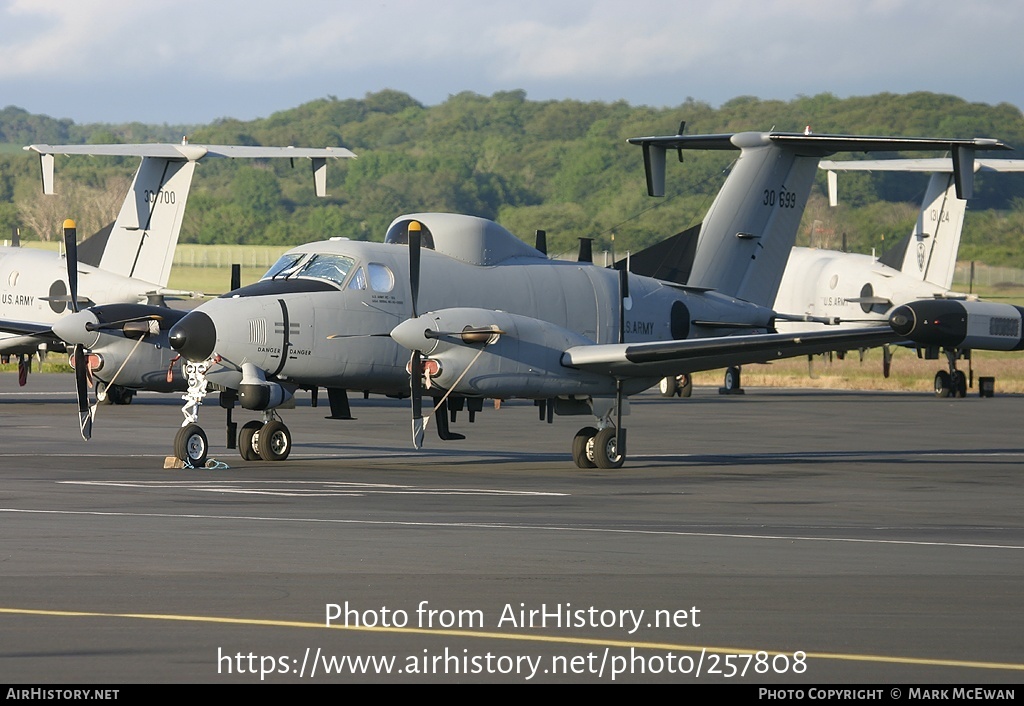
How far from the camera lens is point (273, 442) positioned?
922 inches

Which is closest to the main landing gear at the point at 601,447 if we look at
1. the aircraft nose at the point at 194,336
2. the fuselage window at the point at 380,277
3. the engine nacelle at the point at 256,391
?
the fuselage window at the point at 380,277

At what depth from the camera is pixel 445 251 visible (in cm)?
2473

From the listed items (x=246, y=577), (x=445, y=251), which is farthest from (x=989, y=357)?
(x=246, y=577)

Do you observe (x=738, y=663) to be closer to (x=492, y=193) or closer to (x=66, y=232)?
(x=66, y=232)

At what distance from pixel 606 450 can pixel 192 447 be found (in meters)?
6.31

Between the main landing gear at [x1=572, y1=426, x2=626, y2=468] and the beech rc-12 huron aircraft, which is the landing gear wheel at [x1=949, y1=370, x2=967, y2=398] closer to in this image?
the beech rc-12 huron aircraft

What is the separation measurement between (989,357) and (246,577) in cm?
7145

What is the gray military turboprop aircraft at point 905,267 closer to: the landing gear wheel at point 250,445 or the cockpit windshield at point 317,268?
the cockpit windshield at point 317,268

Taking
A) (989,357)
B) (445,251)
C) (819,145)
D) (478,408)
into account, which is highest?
(819,145)

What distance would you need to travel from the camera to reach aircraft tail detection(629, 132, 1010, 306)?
27594 mm

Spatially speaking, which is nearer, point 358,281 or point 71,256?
point 358,281

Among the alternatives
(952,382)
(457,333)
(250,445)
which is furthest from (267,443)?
(952,382)

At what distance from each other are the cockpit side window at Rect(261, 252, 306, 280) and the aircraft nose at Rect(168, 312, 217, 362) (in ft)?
6.23

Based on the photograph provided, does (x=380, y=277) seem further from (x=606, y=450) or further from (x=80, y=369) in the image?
(x=80, y=369)
